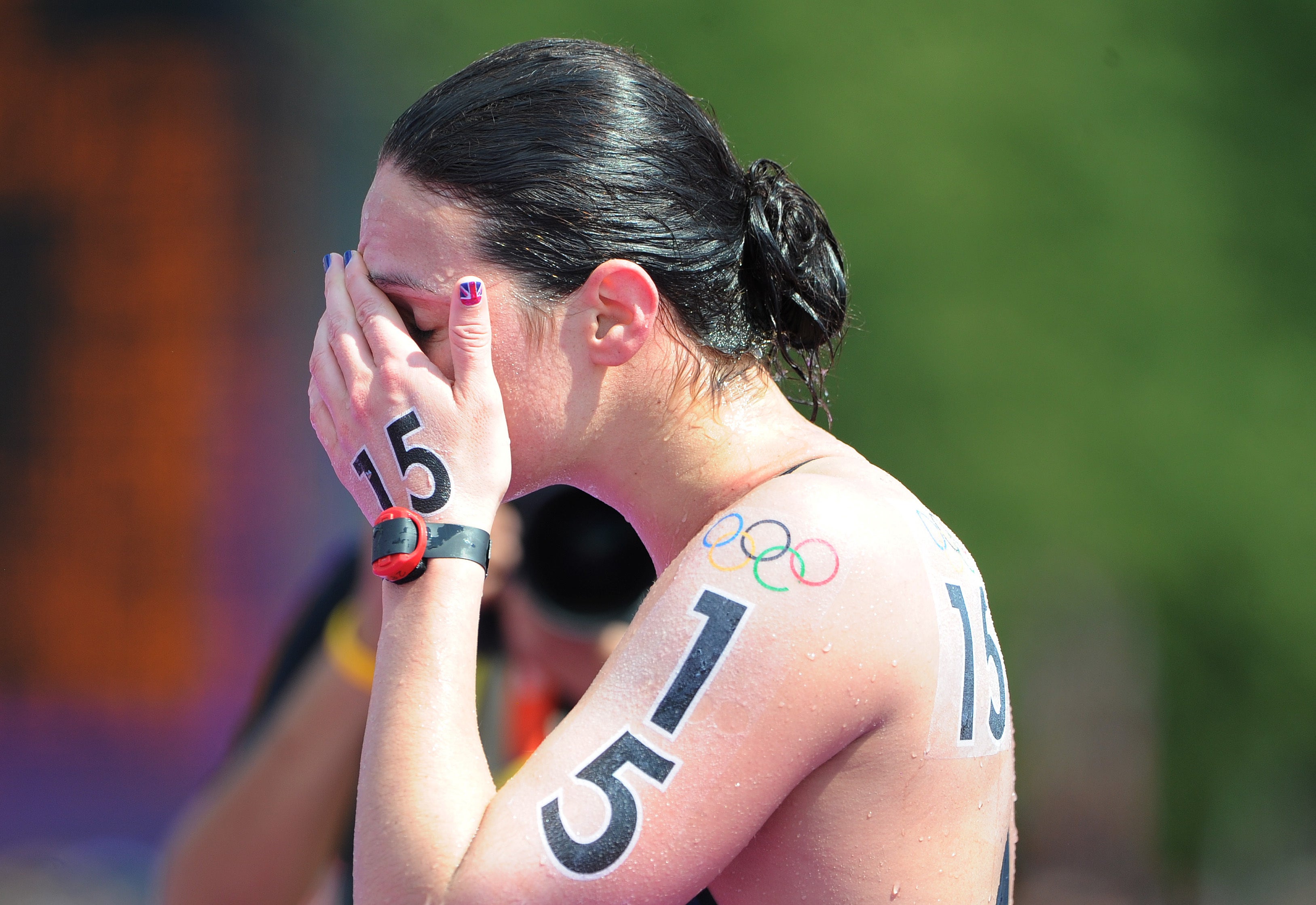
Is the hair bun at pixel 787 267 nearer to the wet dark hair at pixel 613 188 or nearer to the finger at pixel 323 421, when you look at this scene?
the wet dark hair at pixel 613 188

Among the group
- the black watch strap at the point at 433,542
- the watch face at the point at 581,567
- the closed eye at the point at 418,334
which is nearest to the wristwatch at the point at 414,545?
the black watch strap at the point at 433,542

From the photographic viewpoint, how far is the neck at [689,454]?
1.86 m

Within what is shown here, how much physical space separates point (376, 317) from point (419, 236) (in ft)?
0.49

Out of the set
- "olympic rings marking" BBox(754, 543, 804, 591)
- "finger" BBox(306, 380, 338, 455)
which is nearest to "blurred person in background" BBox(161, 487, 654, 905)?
"finger" BBox(306, 380, 338, 455)

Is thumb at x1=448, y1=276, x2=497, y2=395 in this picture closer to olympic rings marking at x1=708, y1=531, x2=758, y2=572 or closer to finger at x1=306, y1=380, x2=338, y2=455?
finger at x1=306, y1=380, x2=338, y2=455

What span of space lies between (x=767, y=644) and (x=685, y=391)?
22.1 inches

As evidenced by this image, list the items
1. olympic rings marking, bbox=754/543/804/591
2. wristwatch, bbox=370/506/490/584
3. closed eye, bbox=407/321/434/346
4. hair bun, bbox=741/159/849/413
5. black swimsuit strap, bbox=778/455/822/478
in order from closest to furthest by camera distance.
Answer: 1. olympic rings marking, bbox=754/543/804/591
2. wristwatch, bbox=370/506/490/584
3. black swimsuit strap, bbox=778/455/822/478
4. closed eye, bbox=407/321/434/346
5. hair bun, bbox=741/159/849/413

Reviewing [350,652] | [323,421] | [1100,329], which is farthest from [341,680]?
[1100,329]

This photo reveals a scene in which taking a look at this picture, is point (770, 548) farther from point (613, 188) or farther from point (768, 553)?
point (613, 188)

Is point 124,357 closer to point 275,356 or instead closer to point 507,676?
point 275,356

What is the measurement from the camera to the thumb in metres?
1.78

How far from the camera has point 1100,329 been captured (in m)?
4.90

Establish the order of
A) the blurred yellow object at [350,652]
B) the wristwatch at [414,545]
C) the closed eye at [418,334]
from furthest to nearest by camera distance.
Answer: the blurred yellow object at [350,652], the closed eye at [418,334], the wristwatch at [414,545]

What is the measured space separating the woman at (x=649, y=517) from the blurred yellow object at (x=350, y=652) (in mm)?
898
